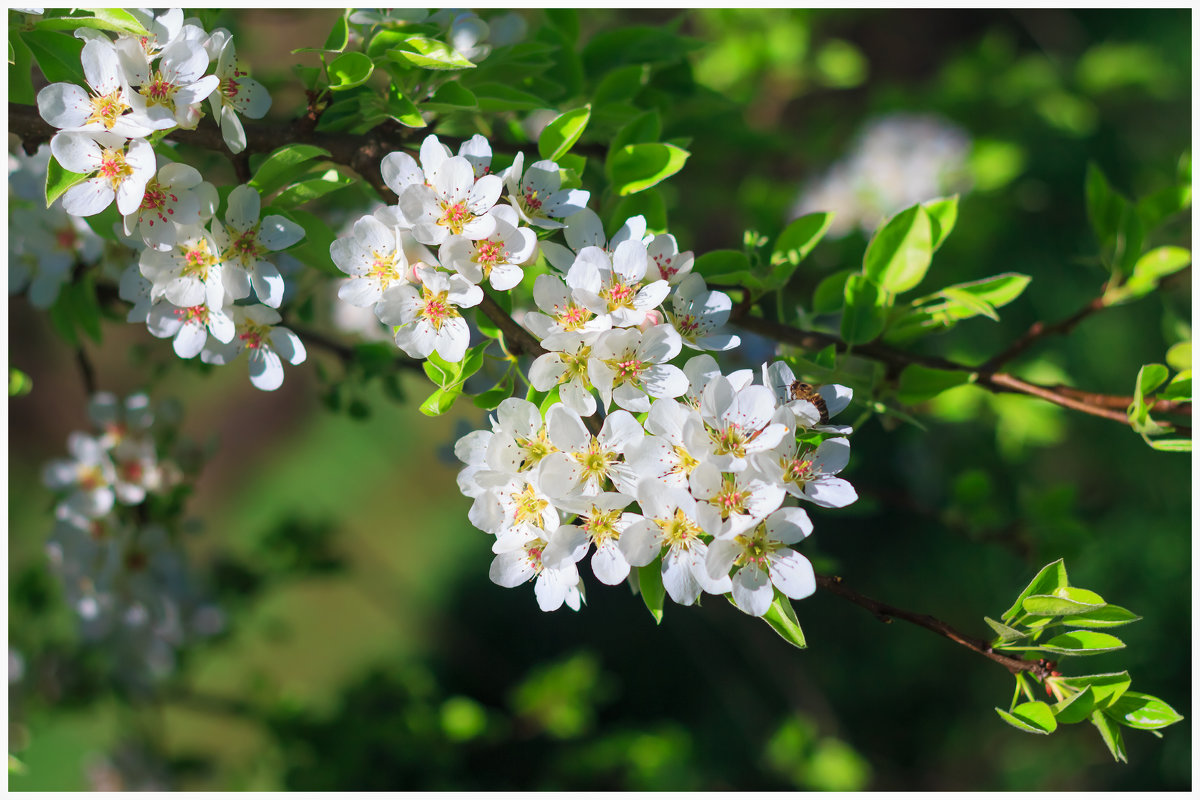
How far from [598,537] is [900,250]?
568mm

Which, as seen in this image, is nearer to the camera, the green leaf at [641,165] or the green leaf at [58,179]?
the green leaf at [58,179]

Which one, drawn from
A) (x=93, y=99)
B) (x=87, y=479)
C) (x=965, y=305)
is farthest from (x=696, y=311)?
(x=87, y=479)

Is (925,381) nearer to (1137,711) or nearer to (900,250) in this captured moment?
(900,250)

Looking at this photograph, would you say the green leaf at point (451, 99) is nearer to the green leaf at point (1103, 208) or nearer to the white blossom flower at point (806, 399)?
the white blossom flower at point (806, 399)

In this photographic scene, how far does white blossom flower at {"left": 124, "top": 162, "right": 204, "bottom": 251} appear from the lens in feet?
2.95

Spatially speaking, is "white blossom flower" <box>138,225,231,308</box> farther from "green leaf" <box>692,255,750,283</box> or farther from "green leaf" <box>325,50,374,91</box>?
"green leaf" <box>692,255,750,283</box>

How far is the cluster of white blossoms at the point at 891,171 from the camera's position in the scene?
222 centimetres

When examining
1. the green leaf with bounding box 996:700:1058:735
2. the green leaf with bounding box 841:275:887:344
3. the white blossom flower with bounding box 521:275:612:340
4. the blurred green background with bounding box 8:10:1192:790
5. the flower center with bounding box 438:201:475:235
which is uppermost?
the flower center with bounding box 438:201:475:235

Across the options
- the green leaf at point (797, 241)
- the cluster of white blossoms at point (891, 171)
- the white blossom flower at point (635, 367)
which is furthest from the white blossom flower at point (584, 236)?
the cluster of white blossoms at point (891, 171)

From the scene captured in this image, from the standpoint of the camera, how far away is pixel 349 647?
11.6 feet

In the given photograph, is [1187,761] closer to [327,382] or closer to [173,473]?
[327,382]

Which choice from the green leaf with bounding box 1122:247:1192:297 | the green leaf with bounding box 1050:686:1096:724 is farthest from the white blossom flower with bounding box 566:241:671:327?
the green leaf with bounding box 1122:247:1192:297

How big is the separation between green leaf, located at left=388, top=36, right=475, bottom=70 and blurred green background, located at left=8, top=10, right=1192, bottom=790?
0.54 meters

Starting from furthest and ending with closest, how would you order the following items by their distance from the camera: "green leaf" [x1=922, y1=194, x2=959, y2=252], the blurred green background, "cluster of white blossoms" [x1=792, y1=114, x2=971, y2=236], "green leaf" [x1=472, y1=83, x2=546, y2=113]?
"cluster of white blossoms" [x1=792, y1=114, x2=971, y2=236]
the blurred green background
"green leaf" [x1=922, y1=194, x2=959, y2=252]
"green leaf" [x1=472, y1=83, x2=546, y2=113]
